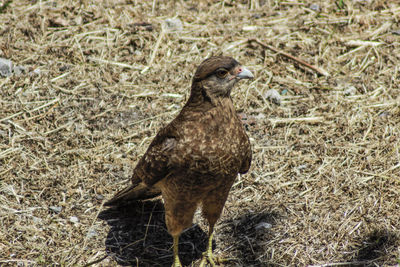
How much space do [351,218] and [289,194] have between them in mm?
686

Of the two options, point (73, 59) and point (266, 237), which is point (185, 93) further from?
point (266, 237)

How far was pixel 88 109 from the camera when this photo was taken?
5.94 meters

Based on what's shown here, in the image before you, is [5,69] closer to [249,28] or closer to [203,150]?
[249,28]

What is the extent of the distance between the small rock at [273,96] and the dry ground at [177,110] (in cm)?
8

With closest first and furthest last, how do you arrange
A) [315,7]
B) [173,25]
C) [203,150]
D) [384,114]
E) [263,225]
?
[203,150], [263,225], [384,114], [173,25], [315,7]

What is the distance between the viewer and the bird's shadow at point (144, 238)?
4.57m

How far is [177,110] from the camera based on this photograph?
19.7ft

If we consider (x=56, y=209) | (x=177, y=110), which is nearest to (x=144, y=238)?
(x=56, y=209)

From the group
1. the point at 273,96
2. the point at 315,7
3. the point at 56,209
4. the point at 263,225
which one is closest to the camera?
the point at 263,225

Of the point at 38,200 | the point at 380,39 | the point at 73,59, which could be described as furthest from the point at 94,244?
the point at 380,39

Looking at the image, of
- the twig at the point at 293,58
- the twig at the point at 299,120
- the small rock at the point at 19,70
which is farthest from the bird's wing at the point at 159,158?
the twig at the point at 293,58

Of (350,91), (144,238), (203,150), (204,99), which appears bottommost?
(144,238)

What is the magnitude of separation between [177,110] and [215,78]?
6.88ft

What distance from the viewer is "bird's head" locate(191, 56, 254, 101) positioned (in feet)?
13.0
